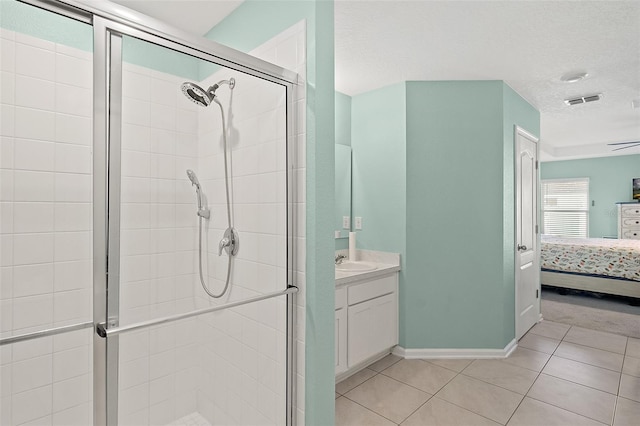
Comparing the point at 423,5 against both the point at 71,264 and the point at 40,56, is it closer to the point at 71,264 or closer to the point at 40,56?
the point at 40,56

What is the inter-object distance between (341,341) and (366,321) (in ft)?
1.05

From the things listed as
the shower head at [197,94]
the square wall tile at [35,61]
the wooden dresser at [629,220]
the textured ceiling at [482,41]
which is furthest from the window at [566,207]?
the square wall tile at [35,61]

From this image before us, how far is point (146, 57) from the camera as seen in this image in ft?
4.06

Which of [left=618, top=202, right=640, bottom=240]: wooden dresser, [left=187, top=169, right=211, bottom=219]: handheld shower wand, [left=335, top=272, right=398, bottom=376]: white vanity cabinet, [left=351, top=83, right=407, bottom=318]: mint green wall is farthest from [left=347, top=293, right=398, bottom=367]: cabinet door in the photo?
[left=618, top=202, right=640, bottom=240]: wooden dresser

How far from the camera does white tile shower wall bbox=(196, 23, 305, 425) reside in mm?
1556

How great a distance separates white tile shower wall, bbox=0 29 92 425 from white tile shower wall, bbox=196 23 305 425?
590 millimetres

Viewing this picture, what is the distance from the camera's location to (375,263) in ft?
10.5

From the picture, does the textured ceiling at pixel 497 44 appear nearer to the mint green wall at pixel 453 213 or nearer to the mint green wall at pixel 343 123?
the mint green wall at pixel 343 123

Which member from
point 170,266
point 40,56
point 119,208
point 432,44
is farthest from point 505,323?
point 40,56

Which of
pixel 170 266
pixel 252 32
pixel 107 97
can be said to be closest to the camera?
pixel 107 97

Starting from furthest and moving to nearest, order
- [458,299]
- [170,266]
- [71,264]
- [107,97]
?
[458,299]
[71,264]
[170,266]
[107,97]

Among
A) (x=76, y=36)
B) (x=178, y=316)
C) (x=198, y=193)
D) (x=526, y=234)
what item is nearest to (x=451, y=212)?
(x=526, y=234)

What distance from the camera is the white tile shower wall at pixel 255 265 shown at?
1556mm

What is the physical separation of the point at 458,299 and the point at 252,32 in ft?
8.78
